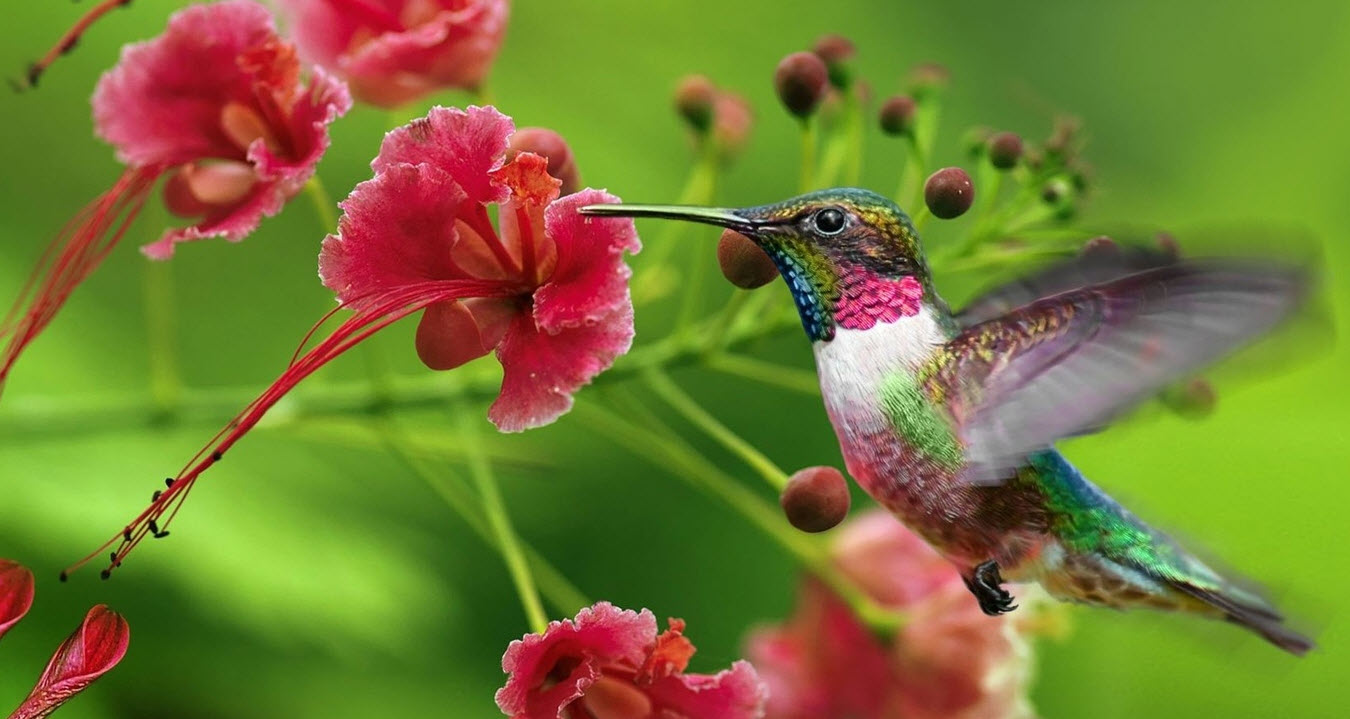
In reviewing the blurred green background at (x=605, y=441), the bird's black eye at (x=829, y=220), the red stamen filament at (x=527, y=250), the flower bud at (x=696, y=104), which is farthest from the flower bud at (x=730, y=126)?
the bird's black eye at (x=829, y=220)

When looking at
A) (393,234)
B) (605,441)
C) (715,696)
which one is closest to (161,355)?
(393,234)

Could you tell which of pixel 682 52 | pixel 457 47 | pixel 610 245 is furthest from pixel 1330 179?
pixel 610 245

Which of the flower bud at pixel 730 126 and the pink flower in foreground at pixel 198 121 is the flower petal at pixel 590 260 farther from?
the flower bud at pixel 730 126

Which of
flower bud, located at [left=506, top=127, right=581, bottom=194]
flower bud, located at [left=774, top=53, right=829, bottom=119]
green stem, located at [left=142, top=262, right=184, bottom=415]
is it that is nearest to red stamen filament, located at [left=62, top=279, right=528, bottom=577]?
flower bud, located at [left=506, top=127, right=581, bottom=194]

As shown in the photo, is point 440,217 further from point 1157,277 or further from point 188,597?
point 188,597

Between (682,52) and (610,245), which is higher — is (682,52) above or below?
below

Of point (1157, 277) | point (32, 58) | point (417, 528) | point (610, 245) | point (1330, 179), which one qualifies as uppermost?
point (1157, 277)

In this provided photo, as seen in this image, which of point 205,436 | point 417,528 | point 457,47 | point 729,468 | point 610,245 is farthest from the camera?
point 729,468
